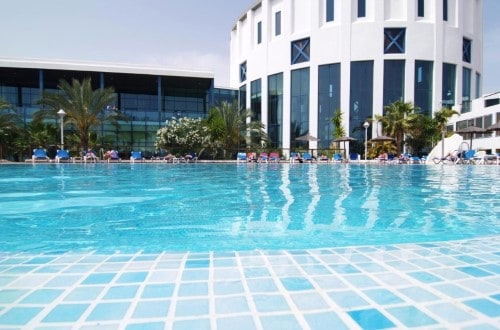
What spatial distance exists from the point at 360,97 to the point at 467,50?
11531mm

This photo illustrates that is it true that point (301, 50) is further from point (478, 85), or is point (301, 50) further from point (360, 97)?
point (478, 85)

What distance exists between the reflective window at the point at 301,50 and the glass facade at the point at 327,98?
6.40 feet

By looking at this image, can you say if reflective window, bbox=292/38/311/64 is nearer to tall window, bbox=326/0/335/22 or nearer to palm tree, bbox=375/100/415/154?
tall window, bbox=326/0/335/22

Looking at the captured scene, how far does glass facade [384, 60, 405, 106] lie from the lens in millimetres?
28078

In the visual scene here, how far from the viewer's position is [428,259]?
2.19 meters

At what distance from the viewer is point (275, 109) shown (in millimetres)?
33062

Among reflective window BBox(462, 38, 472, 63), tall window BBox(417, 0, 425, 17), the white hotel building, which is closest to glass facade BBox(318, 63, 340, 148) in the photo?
the white hotel building

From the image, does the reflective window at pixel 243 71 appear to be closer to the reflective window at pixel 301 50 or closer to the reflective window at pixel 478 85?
the reflective window at pixel 301 50

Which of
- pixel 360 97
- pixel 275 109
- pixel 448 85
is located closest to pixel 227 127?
pixel 275 109

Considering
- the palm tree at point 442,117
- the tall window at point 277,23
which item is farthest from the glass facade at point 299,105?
the palm tree at point 442,117

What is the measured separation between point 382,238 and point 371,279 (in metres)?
1.74

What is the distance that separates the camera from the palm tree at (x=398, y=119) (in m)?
26.3

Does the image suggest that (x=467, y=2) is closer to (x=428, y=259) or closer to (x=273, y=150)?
(x=273, y=150)

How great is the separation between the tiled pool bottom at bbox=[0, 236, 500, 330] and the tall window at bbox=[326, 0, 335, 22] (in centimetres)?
3066
